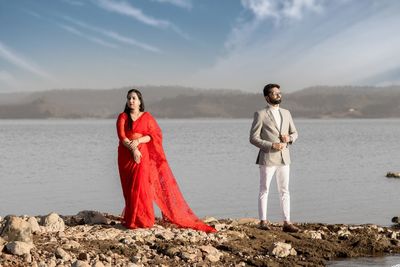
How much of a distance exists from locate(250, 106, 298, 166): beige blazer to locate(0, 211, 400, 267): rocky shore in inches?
45.9

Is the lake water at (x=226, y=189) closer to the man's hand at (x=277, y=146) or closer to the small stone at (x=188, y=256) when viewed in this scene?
the man's hand at (x=277, y=146)

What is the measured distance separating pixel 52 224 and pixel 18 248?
1797mm

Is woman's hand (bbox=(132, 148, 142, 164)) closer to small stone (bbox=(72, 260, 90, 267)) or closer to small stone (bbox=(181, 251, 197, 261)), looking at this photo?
small stone (bbox=(181, 251, 197, 261))

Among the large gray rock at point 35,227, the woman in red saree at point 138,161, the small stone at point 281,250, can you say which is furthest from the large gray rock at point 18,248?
the small stone at point 281,250

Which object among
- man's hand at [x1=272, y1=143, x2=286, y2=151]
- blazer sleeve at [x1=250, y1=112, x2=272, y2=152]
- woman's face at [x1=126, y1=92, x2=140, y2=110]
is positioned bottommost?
man's hand at [x1=272, y1=143, x2=286, y2=151]

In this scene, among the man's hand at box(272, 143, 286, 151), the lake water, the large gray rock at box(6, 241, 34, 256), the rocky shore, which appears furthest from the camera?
the lake water

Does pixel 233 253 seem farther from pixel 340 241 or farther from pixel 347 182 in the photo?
pixel 347 182

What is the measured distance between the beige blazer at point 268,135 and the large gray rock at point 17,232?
3707mm

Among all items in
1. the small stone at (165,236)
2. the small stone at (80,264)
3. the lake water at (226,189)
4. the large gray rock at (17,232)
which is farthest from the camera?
the lake water at (226,189)

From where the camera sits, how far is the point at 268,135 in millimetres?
10344

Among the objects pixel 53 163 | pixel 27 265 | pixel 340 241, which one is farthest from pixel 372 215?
pixel 53 163

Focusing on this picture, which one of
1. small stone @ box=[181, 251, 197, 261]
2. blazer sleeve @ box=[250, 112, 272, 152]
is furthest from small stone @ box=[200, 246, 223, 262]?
blazer sleeve @ box=[250, 112, 272, 152]

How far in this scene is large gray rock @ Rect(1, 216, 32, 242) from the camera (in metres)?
8.50

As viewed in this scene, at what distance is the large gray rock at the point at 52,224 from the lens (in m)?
9.76
